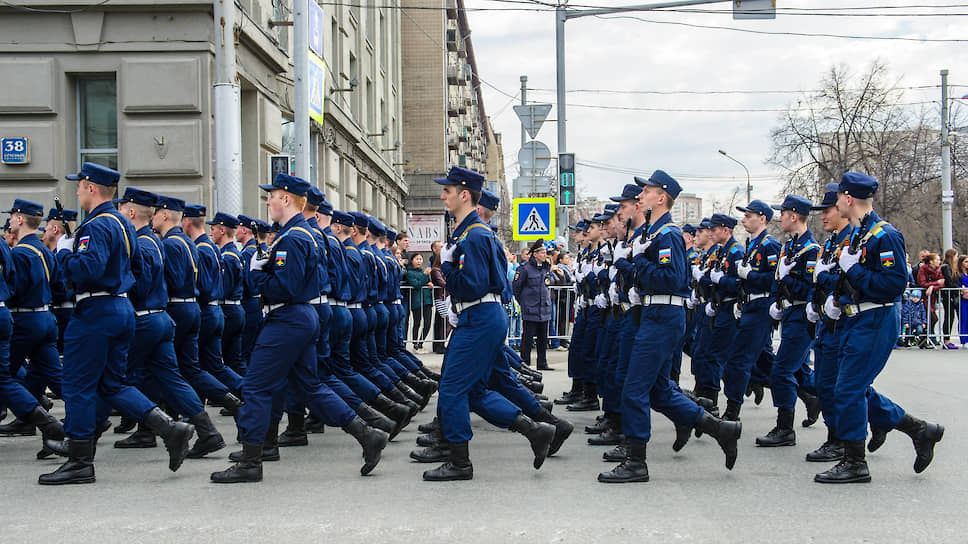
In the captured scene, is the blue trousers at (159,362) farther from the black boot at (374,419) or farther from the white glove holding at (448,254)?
the white glove holding at (448,254)

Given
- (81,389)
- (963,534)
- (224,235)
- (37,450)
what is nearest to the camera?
(963,534)

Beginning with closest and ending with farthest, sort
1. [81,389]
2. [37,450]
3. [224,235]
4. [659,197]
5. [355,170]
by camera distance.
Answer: [81,389], [659,197], [37,450], [224,235], [355,170]

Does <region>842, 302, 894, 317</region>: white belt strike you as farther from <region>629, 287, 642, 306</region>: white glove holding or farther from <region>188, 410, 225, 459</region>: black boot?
<region>188, 410, 225, 459</region>: black boot

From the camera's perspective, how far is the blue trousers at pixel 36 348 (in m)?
8.18

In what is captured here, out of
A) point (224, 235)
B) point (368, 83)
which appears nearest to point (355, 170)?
point (368, 83)

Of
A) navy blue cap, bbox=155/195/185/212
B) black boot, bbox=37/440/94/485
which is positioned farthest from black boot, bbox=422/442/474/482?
navy blue cap, bbox=155/195/185/212

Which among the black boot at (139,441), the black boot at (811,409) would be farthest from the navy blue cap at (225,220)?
the black boot at (811,409)

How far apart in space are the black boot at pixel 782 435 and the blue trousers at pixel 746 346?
23.0 inches

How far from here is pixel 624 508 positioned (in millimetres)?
5941

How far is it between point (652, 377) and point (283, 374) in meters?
2.56

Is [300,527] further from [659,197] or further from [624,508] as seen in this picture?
[659,197]

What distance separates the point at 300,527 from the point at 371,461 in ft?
4.76

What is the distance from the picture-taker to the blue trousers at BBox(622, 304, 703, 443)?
6781mm

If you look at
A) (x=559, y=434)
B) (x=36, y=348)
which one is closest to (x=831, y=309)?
(x=559, y=434)
